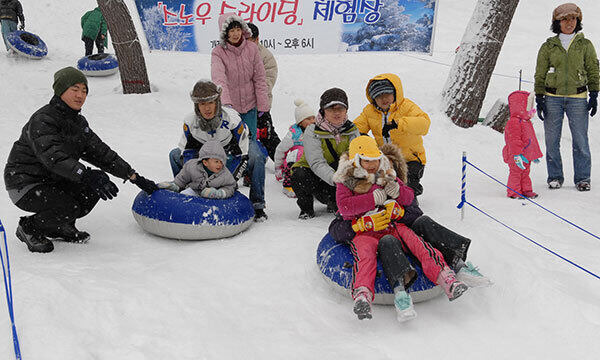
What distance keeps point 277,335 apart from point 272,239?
1333 mm

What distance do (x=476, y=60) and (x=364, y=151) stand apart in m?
4.78

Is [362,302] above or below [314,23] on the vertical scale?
below

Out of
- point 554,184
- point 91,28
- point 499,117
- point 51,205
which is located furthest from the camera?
point 91,28

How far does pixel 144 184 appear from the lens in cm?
412

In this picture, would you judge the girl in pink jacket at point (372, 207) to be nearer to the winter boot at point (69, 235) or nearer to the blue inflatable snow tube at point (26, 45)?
the winter boot at point (69, 235)

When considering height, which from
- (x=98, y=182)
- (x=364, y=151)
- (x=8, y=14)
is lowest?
(x=98, y=182)

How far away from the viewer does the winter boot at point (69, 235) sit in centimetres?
384

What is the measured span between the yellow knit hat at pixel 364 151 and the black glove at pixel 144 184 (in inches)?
63.9

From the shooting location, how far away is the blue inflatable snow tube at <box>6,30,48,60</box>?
36.1 ft

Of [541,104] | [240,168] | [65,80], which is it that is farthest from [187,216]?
[541,104]

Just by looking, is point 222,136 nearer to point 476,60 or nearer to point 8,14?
point 476,60

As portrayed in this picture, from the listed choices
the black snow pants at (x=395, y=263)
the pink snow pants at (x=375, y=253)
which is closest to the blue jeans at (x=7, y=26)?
the pink snow pants at (x=375, y=253)

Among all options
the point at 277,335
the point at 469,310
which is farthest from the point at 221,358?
the point at 469,310

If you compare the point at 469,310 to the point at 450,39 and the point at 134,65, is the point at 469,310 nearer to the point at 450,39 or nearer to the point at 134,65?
the point at 134,65
